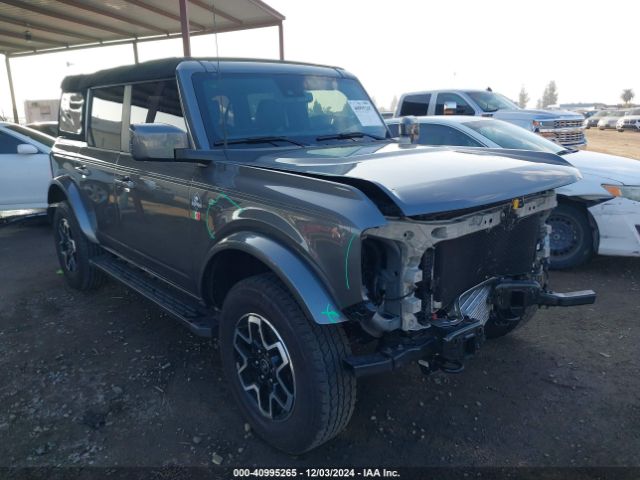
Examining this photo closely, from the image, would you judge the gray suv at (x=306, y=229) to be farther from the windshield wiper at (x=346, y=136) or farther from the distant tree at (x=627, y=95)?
the distant tree at (x=627, y=95)

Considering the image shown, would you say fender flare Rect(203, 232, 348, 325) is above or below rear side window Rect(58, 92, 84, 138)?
below

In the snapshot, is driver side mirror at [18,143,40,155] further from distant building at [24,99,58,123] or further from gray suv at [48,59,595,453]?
distant building at [24,99,58,123]

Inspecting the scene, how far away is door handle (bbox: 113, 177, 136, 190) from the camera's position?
3666mm

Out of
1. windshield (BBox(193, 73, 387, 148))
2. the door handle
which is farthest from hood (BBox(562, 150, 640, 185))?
the door handle

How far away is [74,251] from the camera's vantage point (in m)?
4.87

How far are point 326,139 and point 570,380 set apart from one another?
93.3 inches

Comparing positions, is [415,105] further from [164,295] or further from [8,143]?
[164,295]

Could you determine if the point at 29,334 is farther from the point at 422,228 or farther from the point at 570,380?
the point at 570,380

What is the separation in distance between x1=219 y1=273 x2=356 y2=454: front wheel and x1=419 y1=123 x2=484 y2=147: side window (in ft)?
14.3

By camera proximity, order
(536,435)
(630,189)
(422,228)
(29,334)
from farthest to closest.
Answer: (630,189) < (29,334) < (536,435) < (422,228)

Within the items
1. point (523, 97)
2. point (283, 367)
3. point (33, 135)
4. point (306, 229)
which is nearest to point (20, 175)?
point (33, 135)

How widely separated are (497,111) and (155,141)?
29.5ft

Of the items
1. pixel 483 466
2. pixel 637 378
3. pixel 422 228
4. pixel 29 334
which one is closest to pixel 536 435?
pixel 483 466

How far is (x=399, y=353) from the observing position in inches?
88.0
